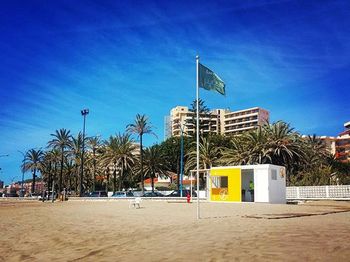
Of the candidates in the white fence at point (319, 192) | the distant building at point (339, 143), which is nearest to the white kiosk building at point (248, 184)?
the white fence at point (319, 192)

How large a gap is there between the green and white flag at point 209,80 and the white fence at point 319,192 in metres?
27.2

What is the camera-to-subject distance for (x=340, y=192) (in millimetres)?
42031

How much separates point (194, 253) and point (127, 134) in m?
69.6

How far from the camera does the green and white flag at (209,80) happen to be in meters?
19.1

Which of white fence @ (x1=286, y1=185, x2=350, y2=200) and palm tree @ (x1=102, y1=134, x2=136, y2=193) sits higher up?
palm tree @ (x1=102, y1=134, x2=136, y2=193)

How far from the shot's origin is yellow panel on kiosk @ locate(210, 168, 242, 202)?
125ft

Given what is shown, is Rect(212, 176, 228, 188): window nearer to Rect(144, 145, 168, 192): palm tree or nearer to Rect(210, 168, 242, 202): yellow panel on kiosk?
Rect(210, 168, 242, 202): yellow panel on kiosk

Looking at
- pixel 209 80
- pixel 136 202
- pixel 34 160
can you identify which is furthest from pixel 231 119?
pixel 209 80

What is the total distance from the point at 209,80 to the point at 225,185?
73.4 feet

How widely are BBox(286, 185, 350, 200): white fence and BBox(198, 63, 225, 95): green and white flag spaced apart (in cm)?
2721

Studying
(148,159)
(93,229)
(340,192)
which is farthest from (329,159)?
(93,229)

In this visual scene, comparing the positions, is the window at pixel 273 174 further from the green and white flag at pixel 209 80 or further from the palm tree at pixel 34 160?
the palm tree at pixel 34 160

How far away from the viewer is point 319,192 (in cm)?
4400

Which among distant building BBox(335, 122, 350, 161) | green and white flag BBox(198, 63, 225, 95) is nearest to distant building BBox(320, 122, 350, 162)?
distant building BBox(335, 122, 350, 161)
